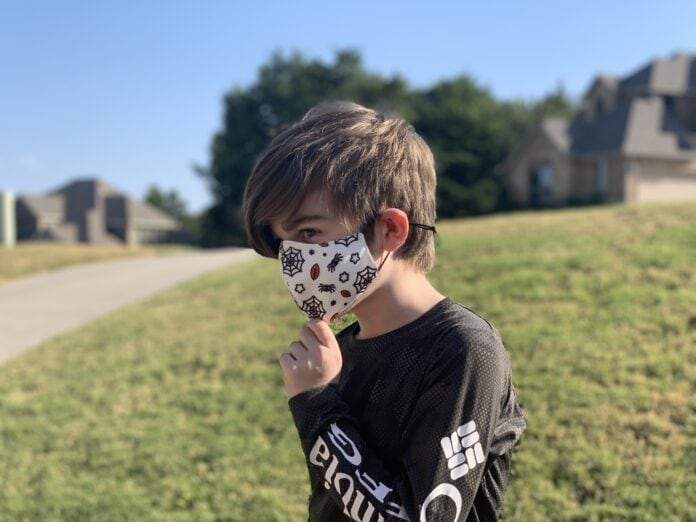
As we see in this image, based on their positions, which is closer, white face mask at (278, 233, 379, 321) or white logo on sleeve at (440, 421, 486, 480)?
white logo on sleeve at (440, 421, 486, 480)

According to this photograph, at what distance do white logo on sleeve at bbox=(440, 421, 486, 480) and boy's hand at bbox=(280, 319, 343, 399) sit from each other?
0.89 feet

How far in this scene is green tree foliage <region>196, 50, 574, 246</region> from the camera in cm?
3322

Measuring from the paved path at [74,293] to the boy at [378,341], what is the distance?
295 inches

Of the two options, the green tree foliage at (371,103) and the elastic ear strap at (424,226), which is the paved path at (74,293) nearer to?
the elastic ear strap at (424,226)

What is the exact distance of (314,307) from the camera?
154 cm

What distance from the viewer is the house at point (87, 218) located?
4116 cm

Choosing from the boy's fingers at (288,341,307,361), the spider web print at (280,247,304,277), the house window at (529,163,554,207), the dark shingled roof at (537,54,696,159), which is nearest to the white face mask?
the spider web print at (280,247,304,277)

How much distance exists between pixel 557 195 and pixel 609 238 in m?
21.2

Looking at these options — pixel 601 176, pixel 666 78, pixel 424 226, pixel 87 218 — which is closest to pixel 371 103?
pixel 601 176

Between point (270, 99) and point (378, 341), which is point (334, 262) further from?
point (270, 99)

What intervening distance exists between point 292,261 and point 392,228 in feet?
0.76

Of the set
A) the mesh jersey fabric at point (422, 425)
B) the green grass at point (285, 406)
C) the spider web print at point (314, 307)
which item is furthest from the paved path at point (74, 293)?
the mesh jersey fabric at point (422, 425)

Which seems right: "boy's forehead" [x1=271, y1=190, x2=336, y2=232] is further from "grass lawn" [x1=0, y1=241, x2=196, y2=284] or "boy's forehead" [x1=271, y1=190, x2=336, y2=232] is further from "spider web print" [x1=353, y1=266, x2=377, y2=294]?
"grass lawn" [x1=0, y1=241, x2=196, y2=284]

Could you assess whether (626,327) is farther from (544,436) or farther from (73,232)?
(73,232)
